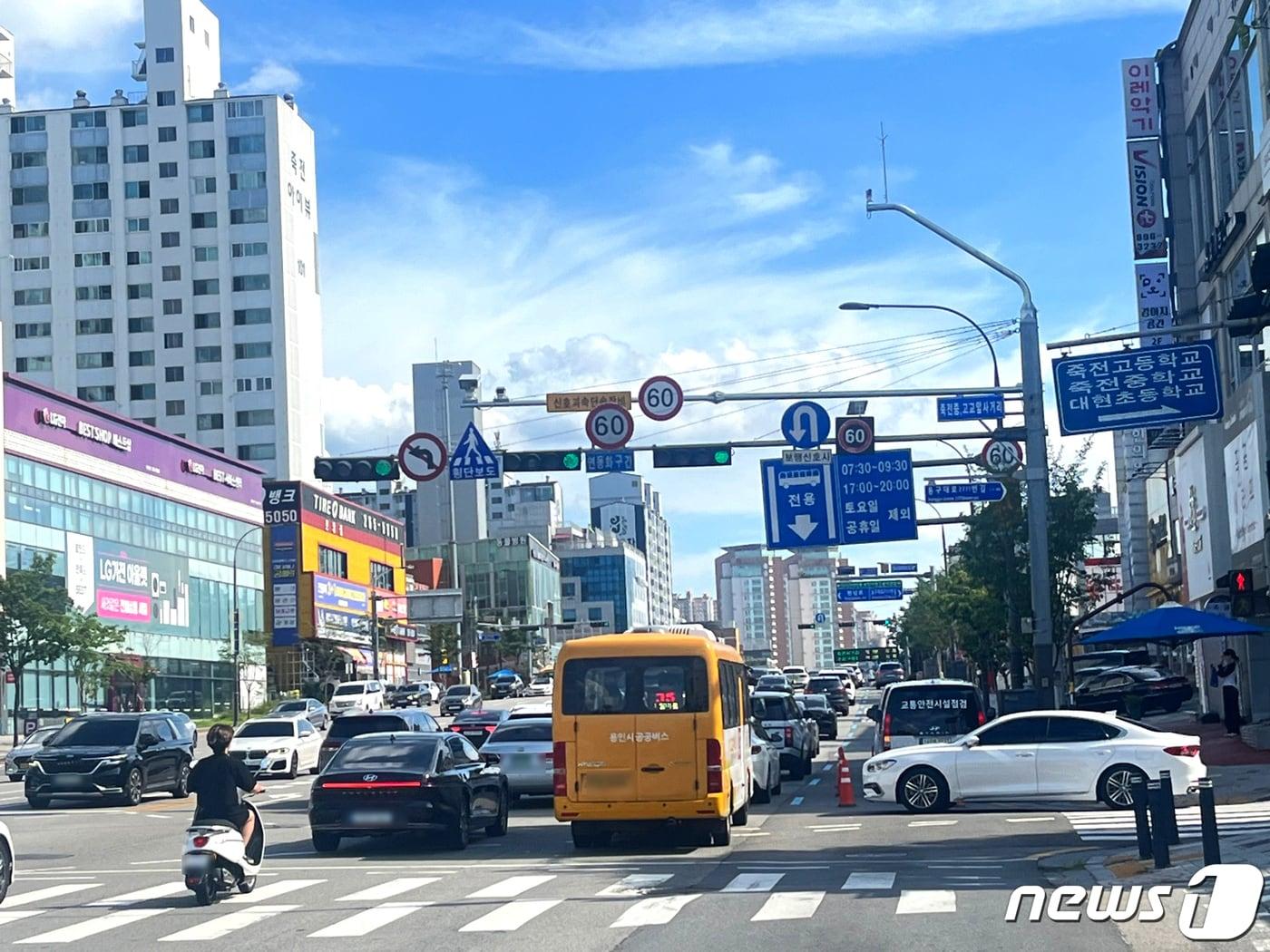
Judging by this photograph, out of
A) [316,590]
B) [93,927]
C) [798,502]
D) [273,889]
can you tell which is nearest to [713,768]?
[273,889]

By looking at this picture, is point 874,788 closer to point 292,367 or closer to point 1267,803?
point 1267,803

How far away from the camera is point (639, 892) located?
49.3 ft

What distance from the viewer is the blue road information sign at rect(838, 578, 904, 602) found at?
279ft

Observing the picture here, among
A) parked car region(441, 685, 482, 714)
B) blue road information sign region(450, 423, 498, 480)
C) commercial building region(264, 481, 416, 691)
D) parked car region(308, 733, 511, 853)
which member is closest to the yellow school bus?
parked car region(308, 733, 511, 853)

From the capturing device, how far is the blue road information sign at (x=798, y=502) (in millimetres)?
36438

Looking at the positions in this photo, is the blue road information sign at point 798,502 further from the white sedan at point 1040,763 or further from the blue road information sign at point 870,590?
the blue road information sign at point 870,590

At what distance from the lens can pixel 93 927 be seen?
13.2 meters

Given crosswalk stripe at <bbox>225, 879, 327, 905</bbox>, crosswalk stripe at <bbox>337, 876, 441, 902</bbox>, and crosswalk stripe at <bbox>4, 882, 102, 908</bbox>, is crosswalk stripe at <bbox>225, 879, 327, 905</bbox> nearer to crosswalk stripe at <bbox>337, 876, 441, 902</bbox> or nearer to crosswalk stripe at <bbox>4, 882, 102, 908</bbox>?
crosswalk stripe at <bbox>337, 876, 441, 902</bbox>

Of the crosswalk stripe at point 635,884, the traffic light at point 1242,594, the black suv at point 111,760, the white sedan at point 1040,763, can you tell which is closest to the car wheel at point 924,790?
the white sedan at point 1040,763

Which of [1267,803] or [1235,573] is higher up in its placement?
[1235,573]

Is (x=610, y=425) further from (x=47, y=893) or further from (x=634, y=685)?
(x=47, y=893)

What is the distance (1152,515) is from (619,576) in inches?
4272

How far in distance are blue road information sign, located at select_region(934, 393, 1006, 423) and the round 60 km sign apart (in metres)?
5.44

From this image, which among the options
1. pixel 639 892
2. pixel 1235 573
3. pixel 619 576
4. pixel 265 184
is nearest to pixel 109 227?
pixel 265 184
